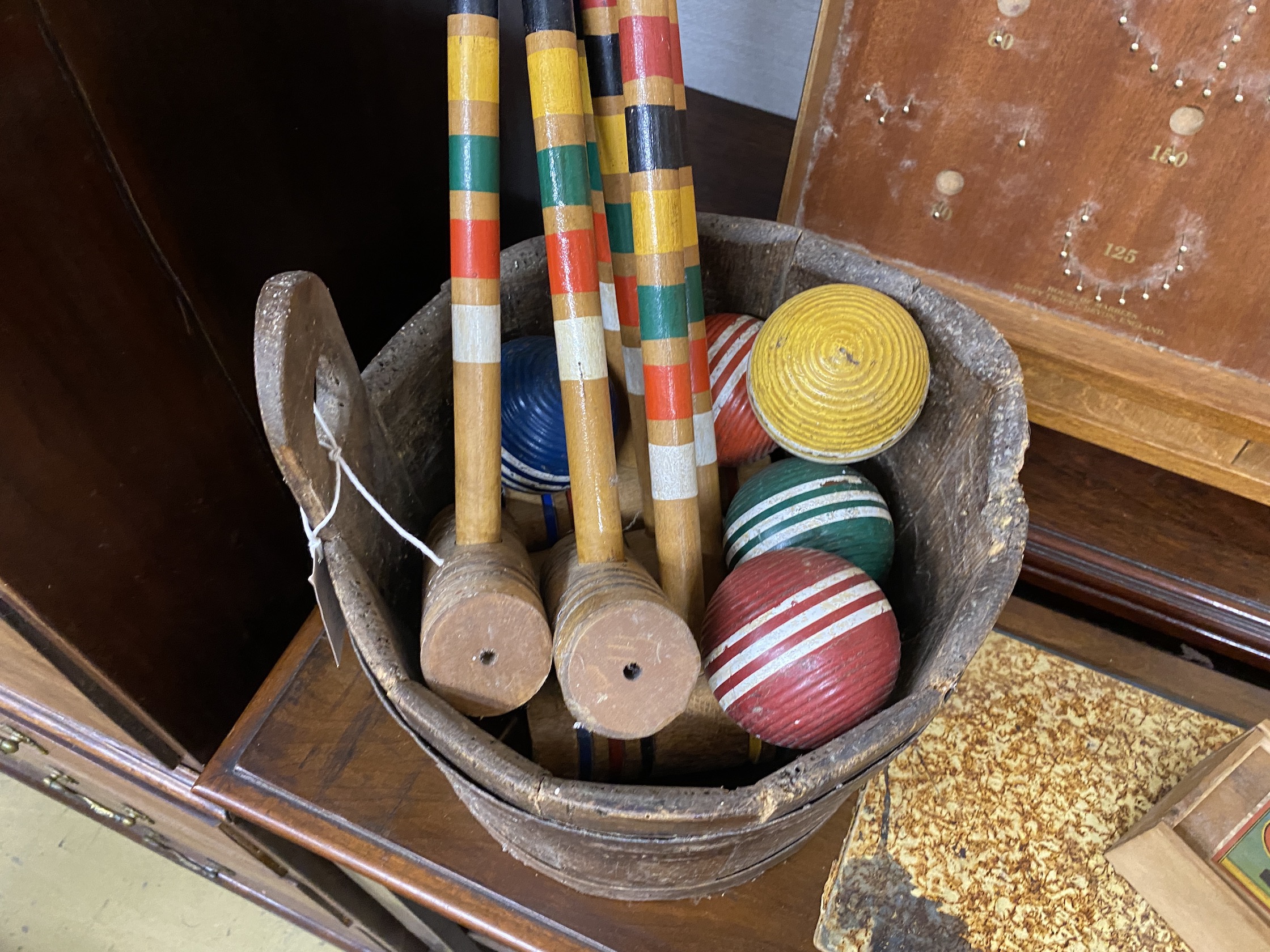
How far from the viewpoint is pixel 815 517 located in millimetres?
594

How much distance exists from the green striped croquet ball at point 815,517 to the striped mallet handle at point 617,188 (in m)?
0.07

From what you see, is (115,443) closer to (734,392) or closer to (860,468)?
(734,392)

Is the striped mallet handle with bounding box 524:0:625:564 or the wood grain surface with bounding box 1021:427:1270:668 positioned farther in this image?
the wood grain surface with bounding box 1021:427:1270:668

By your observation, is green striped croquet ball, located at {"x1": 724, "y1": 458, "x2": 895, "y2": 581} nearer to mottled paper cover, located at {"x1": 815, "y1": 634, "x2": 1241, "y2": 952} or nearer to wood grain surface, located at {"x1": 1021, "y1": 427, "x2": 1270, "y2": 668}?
mottled paper cover, located at {"x1": 815, "y1": 634, "x2": 1241, "y2": 952}

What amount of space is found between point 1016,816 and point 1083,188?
0.50 meters

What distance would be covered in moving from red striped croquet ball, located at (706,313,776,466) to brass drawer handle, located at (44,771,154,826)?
2.39 ft

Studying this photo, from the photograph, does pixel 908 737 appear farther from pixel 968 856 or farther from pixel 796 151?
pixel 796 151

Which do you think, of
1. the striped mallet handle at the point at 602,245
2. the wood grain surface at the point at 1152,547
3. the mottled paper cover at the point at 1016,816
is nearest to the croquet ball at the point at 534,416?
the striped mallet handle at the point at 602,245

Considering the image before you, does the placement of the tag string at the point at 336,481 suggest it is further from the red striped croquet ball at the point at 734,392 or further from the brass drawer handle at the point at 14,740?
the brass drawer handle at the point at 14,740

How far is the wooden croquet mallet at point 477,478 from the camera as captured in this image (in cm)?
47

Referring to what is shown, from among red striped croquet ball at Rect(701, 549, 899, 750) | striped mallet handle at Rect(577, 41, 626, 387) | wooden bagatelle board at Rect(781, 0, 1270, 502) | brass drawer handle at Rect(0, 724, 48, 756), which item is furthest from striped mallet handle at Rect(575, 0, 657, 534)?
brass drawer handle at Rect(0, 724, 48, 756)

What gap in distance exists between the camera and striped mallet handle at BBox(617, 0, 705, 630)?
0.50m

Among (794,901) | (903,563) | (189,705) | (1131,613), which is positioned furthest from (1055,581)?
(189,705)

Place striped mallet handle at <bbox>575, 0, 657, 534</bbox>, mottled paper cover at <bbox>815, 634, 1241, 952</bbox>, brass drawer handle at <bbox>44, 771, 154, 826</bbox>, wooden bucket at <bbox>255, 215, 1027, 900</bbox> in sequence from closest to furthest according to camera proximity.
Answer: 1. wooden bucket at <bbox>255, 215, 1027, 900</bbox>
2. striped mallet handle at <bbox>575, 0, 657, 534</bbox>
3. mottled paper cover at <bbox>815, 634, 1241, 952</bbox>
4. brass drawer handle at <bbox>44, 771, 154, 826</bbox>
